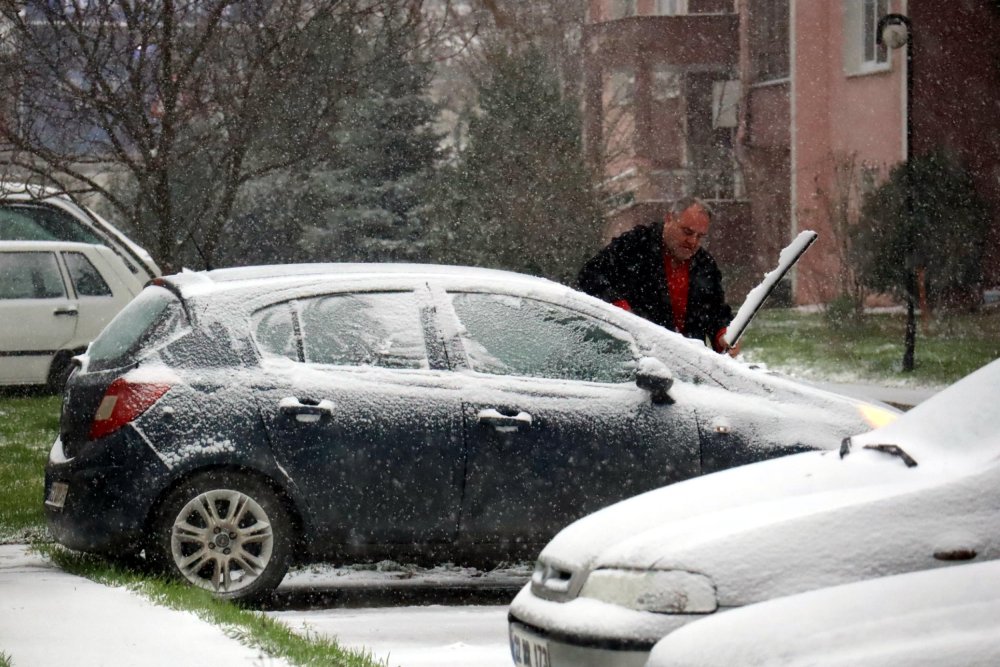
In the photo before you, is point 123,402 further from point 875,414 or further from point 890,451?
point 890,451

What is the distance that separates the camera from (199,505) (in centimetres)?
809

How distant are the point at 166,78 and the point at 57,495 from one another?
17.2 feet

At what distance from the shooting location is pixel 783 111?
3875 cm

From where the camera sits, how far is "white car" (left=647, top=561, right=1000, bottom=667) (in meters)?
4.10

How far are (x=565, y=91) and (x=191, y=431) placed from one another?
30.6 metres

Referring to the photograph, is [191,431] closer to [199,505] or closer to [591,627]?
[199,505]

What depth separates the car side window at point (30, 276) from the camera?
731 inches

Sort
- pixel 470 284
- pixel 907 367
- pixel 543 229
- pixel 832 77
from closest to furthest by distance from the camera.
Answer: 1. pixel 470 284
2. pixel 907 367
3. pixel 543 229
4. pixel 832 77

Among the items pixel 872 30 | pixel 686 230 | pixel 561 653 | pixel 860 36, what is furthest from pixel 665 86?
pixel 561 653

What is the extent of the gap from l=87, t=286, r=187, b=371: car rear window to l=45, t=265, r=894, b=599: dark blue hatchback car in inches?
0.5

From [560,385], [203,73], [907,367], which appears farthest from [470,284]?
[907,367]

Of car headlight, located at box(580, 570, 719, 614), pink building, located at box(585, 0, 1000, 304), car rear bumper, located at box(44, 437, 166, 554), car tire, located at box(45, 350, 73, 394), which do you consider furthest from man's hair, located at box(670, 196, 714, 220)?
pink building, located at box(585, 0, 1000, 304)

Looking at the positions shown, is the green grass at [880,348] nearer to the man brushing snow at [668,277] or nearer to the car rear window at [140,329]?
the man brushing snow at [668,277]

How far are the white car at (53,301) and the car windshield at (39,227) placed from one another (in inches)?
47.5
